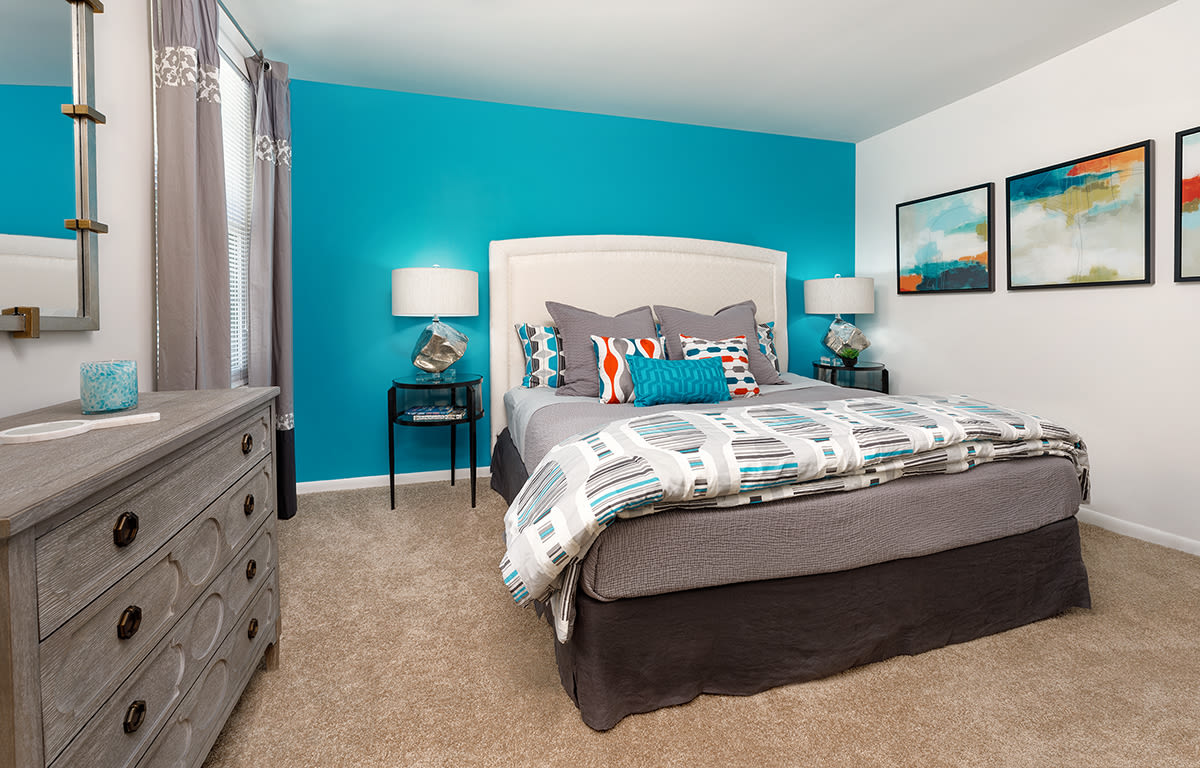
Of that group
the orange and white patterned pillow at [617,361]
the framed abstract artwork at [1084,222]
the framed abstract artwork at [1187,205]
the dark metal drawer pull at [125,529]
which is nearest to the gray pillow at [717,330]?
the orange and white patterned pillow at [617,361]

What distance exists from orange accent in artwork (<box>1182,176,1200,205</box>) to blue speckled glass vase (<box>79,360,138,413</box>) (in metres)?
3.91

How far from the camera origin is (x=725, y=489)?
1.56 m

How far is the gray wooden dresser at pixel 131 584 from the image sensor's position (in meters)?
0.73

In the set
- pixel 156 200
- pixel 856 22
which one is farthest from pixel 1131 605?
pixel 156 200

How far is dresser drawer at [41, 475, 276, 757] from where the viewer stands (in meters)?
0.79

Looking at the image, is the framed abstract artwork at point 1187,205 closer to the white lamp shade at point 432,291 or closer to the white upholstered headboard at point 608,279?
the white upholstered headboard at point 608,279

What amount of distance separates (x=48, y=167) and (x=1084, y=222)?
161 inches

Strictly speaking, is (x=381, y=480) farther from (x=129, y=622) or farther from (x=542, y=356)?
(x=129, y=622)

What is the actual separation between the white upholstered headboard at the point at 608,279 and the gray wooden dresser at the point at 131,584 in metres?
2.21

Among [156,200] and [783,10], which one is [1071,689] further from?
[156,200]

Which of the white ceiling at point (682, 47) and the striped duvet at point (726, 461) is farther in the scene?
the white ceiling at point (682, 47)

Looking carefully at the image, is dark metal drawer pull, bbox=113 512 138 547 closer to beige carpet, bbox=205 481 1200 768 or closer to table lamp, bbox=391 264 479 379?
beige carpet, bbox=205 481 1200 768

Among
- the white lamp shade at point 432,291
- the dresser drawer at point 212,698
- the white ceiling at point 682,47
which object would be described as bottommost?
the dresser drawer at point 212,698

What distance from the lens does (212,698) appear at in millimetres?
1285
